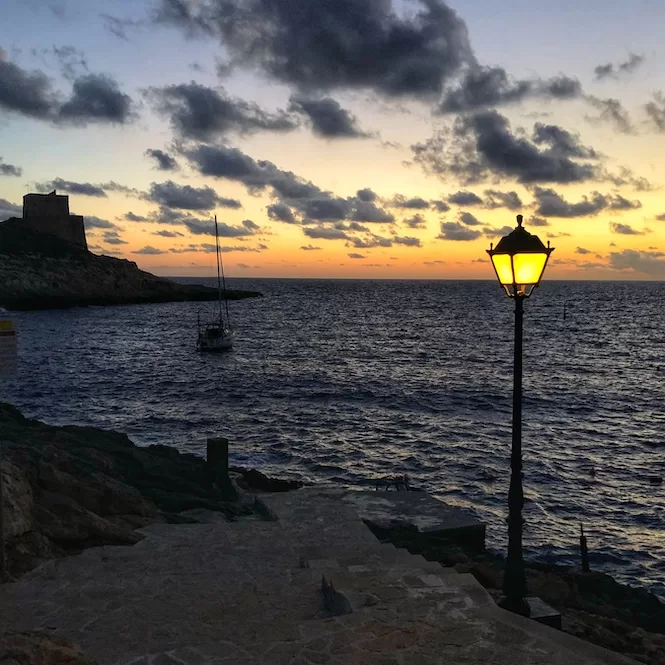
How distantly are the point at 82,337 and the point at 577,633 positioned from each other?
76.3m

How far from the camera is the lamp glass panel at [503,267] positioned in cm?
693

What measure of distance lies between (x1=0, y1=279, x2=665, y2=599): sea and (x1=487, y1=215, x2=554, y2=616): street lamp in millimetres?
11806

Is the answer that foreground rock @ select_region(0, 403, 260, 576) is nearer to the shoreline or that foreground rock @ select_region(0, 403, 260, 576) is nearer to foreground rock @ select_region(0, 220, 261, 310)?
the shoreline

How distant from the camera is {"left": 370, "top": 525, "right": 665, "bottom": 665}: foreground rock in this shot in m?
9.64

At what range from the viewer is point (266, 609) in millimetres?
7895

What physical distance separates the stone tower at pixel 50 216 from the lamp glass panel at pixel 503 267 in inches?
5705

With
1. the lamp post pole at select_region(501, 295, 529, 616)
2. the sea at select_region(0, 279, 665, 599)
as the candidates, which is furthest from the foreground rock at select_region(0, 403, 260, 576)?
the sea at select_region(0, 279, 665, 599)

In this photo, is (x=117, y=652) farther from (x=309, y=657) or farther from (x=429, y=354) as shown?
(x=429, y=354)

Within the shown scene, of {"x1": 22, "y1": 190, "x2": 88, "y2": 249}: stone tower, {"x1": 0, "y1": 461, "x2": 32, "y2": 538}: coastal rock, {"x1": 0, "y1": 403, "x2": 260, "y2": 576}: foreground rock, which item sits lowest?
{"x1": 0, "y1": 403, "x2": 260, "y2": 576}: foreground rock

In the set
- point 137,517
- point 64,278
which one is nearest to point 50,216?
point 64,278

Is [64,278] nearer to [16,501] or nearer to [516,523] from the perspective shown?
[16,501]

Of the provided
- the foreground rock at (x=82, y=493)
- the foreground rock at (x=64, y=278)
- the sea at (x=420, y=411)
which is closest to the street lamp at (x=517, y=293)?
the foreground rock at (x=82, y=493)

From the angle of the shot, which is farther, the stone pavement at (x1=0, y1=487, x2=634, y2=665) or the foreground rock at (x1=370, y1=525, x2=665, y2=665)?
the foreground rock at (x1=370, y1=525, x2=665, y2=665)

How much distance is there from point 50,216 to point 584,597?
145400 mm
